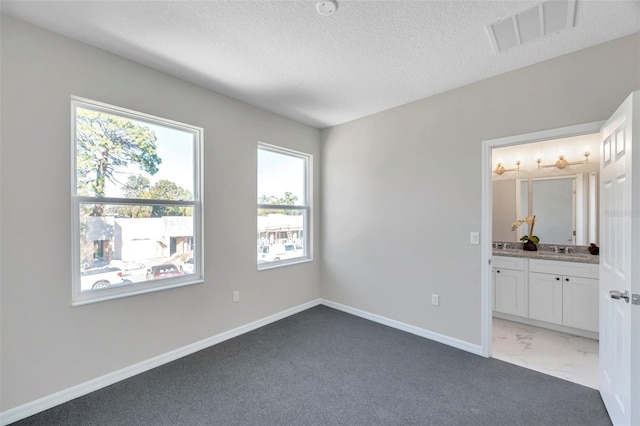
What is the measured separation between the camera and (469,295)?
2828mm

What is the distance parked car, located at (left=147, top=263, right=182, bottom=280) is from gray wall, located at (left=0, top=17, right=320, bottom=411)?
0.18 meters

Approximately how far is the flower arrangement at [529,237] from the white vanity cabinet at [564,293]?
44 centimetres

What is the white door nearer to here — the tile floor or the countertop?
the tile floor

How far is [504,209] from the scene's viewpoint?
4090 millimetres

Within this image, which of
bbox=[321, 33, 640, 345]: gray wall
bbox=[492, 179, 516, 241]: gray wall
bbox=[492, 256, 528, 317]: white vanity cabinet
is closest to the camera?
bbox=[321, 33, 640, 345]: gray wall

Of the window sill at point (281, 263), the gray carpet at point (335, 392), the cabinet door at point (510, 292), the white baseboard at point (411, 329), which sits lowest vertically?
the gray carpet at point (335, 392)

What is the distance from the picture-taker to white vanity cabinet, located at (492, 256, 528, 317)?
3.43 m

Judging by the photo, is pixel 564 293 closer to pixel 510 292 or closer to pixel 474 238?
pixel 510 292

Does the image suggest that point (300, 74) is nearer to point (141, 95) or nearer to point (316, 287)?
point (141, 95)

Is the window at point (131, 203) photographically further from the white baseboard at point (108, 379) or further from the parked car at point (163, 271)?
the white baseboard at point (108, 379)

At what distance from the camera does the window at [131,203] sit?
2197 mm

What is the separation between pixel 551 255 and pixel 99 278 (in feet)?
15.5

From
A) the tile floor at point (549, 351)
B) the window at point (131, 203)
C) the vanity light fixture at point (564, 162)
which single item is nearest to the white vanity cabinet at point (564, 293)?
the tile floor at point (549, 351)

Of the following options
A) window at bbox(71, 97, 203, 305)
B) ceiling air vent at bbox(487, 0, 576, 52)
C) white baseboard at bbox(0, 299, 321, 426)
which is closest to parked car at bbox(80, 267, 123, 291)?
window at bbox(71, 97, 203, 305)
